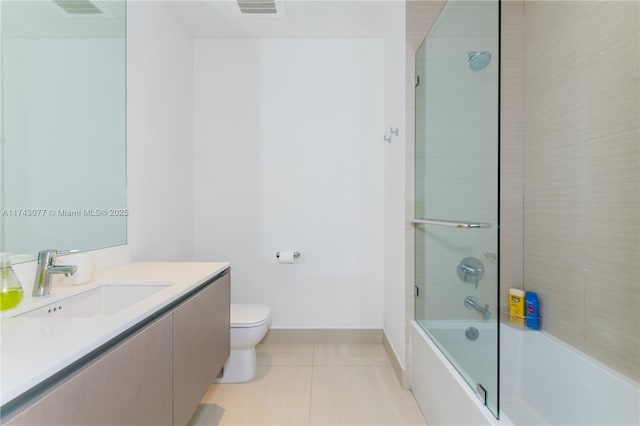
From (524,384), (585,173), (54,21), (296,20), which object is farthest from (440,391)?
(296,20)

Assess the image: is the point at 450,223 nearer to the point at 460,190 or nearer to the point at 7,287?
the point at 460,190

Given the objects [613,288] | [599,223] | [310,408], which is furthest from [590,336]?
[310,408]

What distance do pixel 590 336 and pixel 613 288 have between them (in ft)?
0.82

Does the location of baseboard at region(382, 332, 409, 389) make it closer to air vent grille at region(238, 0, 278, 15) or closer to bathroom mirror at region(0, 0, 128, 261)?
bathroom mirror at region(0, 0, 128, 261)

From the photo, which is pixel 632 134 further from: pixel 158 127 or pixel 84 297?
pixel 158 127

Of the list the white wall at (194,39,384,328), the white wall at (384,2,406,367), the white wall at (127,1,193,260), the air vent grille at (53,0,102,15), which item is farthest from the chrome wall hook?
the air vent grille at (53,0,102,15)

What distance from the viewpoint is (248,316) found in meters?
1.96

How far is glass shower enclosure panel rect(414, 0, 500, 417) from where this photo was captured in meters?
1.16

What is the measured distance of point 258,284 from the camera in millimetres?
2520

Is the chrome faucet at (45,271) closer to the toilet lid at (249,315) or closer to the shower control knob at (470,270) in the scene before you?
the toilet lid at (249,315)

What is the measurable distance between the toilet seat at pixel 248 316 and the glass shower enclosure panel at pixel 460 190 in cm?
90

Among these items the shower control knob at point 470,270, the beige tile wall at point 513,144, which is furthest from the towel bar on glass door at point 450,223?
the beige tile wall at point 513,144

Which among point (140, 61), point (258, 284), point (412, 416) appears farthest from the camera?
point (258, 284)

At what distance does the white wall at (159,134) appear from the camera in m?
1.77
